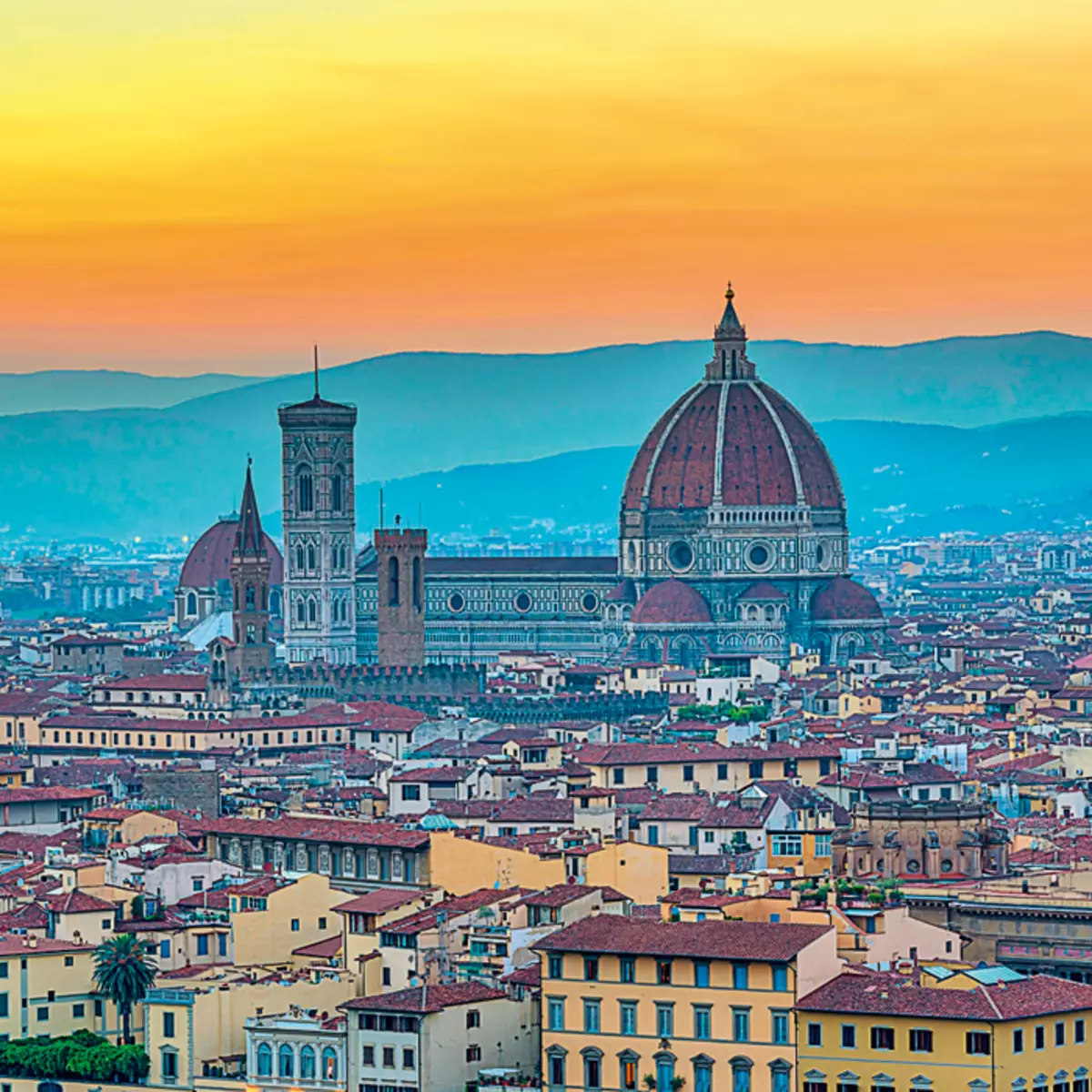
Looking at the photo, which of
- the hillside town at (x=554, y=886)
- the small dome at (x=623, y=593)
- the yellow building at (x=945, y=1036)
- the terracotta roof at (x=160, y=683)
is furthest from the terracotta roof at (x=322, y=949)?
the small dome at (x=623, y=593)

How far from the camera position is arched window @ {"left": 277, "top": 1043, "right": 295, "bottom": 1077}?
55.3m

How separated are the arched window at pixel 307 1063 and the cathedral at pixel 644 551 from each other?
4927 inches

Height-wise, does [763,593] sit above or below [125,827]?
above

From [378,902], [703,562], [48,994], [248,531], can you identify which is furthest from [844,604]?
[48,994]

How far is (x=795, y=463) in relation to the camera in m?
186

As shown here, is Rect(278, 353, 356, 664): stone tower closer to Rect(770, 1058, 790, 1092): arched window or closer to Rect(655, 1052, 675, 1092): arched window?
Rect(655, 1052, 675, 1092): arched window

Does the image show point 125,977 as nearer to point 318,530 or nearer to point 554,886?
point 554,886

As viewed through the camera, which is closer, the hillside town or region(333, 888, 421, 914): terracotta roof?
the hillside town

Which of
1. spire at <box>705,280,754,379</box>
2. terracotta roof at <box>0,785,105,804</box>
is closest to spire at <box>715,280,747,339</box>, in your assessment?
spire at <box>705,280,754,379</box>

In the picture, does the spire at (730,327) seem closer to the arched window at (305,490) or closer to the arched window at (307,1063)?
the arched window at (305,490)

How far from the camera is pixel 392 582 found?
173 m

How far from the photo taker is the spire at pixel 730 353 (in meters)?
190

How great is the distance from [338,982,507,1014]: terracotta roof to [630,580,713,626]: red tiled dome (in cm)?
12102

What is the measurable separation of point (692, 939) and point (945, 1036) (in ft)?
14.3
